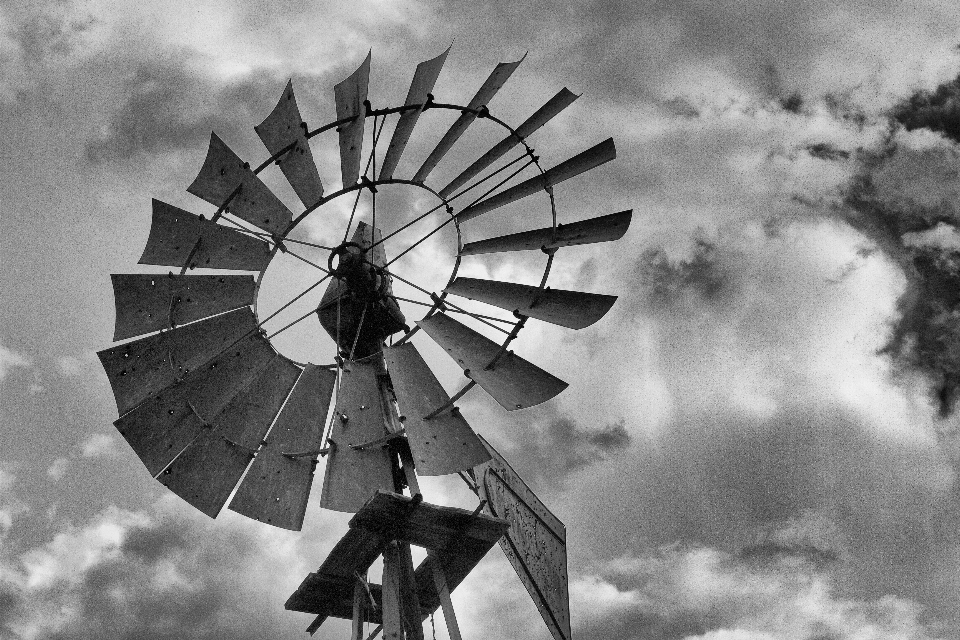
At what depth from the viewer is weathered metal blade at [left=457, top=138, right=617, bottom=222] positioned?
7.48m

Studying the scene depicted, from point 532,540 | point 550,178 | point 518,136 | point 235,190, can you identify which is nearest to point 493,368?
point 532,540

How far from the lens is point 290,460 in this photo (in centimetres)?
719

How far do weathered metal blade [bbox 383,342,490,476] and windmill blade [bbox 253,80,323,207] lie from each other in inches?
56.7

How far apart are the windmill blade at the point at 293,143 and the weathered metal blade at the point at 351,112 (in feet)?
0.85

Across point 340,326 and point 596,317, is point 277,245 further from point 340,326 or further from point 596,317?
point 596,317

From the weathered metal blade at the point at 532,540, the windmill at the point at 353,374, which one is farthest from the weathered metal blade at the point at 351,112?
the weathered metal blade at the point at 532,540

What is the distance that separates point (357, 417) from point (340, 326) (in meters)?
1.08

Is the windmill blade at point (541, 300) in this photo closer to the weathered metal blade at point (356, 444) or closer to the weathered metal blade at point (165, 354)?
the weathered metal blade at point (356, 444)

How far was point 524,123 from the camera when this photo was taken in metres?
7.67

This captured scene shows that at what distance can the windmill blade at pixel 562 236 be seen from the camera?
7238mm

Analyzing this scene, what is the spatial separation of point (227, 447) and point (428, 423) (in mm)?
1613

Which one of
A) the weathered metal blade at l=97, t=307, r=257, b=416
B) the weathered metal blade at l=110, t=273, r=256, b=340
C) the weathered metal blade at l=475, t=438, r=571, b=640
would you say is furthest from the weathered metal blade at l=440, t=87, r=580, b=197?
the weathered metal blade at l=475, t=438, r=571, b=640

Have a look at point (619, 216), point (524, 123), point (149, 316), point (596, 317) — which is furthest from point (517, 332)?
point (149, 316)

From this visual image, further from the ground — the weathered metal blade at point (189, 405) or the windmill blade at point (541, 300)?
the windmill blade at point (541, 300)
